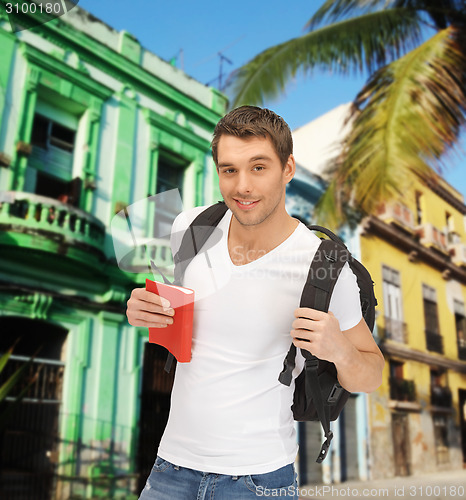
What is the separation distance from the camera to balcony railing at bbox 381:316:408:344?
12.0m

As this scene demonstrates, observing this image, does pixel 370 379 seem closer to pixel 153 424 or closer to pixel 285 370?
pixel 285 370

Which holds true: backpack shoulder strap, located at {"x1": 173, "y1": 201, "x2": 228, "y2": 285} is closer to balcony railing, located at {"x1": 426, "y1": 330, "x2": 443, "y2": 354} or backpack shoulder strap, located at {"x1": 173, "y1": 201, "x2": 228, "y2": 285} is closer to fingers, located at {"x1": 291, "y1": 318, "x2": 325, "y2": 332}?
fingers, located at {"x1": 291, "y1": 318, "x2": 325, "y2": 332}

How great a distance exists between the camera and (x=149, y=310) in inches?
55.1

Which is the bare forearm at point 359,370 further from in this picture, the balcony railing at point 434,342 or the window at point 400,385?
the balcony railing at point 434,342

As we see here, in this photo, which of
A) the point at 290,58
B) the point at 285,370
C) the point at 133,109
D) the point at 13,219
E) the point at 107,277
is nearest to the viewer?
the point at 285,370

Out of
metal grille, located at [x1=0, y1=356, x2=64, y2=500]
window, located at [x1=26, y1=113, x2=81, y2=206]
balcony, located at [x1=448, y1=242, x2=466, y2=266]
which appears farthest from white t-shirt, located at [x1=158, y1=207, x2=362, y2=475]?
balcony, located at [x1=448, y1=242, x2=466, y2=266]

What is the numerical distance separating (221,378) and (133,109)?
25.3 ft

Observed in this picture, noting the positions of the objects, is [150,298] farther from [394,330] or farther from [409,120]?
[394,330]

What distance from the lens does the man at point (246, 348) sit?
1376mm

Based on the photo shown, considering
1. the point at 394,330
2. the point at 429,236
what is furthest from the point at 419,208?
the point at 394,330

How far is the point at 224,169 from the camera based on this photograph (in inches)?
57.9

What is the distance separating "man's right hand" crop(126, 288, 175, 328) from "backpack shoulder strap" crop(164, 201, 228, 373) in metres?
0.15

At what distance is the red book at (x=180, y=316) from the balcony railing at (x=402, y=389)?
11366 millimetres

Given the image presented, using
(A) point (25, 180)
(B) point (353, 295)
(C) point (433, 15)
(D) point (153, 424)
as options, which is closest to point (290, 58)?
(C) point (433, 15)
